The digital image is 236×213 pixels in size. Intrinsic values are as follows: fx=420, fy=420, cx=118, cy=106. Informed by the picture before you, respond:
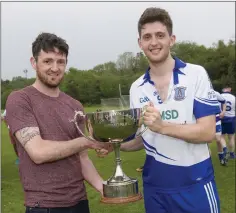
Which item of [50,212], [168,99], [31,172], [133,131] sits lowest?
[50,212]

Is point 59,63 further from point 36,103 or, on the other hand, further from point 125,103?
point 125,103

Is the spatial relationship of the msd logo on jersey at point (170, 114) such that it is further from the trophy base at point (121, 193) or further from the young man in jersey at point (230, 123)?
the young man in jersey at point (230, 123)

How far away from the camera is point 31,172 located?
2.67 m

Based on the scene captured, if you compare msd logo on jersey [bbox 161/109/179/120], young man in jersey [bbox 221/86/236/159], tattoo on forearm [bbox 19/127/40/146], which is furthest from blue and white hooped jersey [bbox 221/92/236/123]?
tattoo on forearm [bbox 19/127/40/146]

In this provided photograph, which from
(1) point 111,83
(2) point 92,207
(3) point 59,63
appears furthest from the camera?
(2) point 92,207

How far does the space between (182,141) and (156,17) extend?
0.83 metres

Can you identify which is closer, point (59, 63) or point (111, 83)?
point (59, 63)

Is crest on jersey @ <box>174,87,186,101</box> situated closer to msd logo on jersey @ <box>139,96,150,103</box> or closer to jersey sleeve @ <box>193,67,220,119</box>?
jersey sleeve @ <box>193,67,220,119</box>

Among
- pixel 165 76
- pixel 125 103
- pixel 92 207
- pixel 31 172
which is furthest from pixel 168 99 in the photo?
pixel 92 207

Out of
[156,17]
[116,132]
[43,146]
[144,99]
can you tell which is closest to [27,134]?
[43,146]

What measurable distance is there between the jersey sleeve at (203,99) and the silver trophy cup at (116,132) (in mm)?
389

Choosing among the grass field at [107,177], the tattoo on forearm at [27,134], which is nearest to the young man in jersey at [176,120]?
the tattoo on forearm at [27,134]

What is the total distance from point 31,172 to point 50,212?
0.28m

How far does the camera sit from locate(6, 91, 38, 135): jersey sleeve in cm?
263
